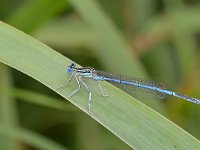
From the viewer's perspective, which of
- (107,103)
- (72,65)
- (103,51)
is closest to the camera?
(107,103)

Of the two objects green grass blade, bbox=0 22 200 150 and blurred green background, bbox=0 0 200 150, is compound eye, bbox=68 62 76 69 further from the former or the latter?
blurred green background, bbox=0 0 200 150

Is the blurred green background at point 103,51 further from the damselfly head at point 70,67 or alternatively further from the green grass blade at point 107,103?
the green grass blade at point 107,103

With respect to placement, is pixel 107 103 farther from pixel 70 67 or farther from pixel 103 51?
pixel 103 51

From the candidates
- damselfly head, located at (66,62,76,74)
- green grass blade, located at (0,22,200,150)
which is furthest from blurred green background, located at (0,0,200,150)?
green grass blade, located at (0,22,200,150)

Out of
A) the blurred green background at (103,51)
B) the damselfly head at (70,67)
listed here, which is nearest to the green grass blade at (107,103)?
the damselfly head at (70,67)

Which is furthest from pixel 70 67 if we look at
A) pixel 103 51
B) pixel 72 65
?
pixel 103 51

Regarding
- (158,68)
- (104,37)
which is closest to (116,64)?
(104,37)
